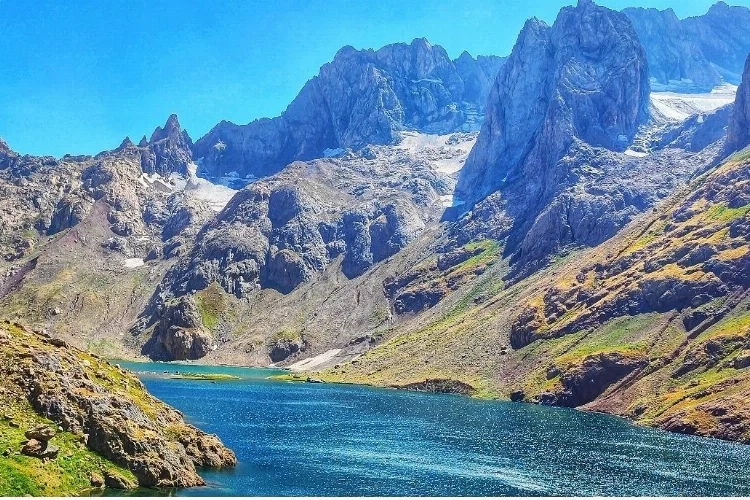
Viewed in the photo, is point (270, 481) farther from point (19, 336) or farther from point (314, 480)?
point (19, 336)

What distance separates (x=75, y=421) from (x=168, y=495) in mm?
13811

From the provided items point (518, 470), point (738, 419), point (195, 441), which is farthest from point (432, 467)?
point (738, 419)

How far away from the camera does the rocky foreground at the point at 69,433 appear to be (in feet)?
247

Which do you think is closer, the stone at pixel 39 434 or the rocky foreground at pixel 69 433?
the rocky foreground at pixel 69 433

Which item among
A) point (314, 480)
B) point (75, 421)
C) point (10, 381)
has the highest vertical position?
point (10, 381)

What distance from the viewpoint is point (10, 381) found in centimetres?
8475

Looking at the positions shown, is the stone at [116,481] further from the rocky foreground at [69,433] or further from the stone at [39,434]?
the stone at [39,434]

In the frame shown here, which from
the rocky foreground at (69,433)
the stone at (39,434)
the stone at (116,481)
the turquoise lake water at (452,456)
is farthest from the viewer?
the turquoise lake water at (452,456)

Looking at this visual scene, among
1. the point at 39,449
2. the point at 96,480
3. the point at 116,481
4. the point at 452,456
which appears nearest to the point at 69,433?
the point at 39,449

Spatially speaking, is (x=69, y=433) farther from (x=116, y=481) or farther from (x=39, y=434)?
(x=116, y=481)

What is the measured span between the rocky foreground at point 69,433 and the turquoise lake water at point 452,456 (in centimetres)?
616

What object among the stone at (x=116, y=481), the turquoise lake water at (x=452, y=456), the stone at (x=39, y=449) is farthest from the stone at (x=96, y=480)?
the turquoise lake water at (x=452, y=456)

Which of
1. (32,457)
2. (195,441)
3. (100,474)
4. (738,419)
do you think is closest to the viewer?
(32,457)

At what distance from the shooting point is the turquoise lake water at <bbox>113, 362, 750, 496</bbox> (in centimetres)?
10106
